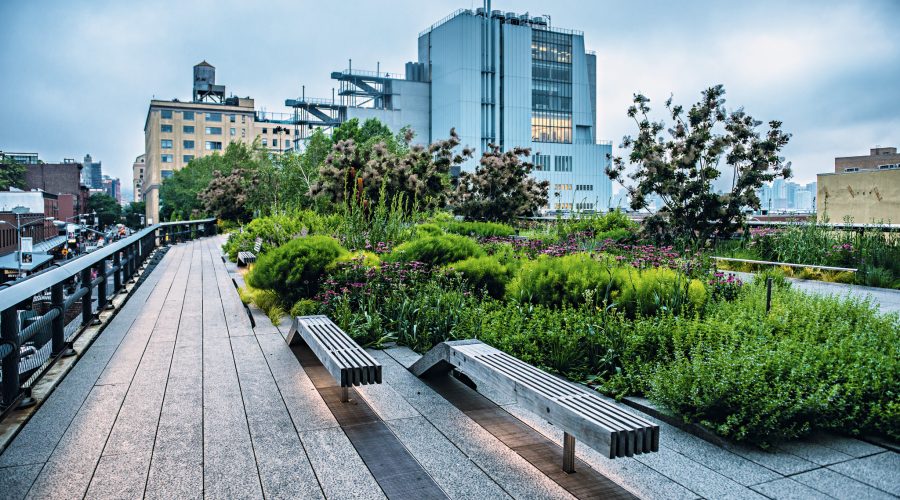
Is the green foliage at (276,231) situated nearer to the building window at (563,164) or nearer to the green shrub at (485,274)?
the green shrub at (485,274)

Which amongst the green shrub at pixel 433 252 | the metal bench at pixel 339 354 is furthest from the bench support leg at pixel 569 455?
the green shrub at pixel 433 252

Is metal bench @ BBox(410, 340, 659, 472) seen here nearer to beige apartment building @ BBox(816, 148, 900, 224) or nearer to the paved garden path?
the paved garden path

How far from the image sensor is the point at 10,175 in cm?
7025

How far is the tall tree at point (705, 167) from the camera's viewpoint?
42.9 feet

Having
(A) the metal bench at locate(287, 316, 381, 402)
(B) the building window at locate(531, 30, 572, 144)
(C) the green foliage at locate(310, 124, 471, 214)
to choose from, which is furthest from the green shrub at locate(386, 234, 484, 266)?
(B) the building window at locate(531, 30, 572, 144)

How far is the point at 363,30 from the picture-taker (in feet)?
440

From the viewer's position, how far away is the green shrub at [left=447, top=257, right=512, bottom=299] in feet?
25.0

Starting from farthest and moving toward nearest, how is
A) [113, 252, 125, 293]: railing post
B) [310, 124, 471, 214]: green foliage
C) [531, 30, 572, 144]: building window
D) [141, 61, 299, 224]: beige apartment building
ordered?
[141, 61, 299, 224]: beige apartment building → [531, 30, 572, 144]: building window → [310, 124, 471, 214]: green foliage → [113, 252, 125, 293]: railing post

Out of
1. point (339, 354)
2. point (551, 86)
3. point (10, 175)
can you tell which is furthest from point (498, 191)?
point (10, 175)

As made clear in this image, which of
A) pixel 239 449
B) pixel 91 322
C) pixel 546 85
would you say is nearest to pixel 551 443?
pixel 239 449

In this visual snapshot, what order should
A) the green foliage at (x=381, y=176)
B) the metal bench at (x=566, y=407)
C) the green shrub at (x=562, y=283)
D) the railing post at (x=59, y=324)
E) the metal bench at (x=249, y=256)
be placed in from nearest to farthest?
the metal bench at (x=566, y=407) < the railing post at (x=59, y=324) < the green shrub at (x=562, y=283) < the metal bench at (x=249, y=256) < the green foliage at (x=381, y=176)

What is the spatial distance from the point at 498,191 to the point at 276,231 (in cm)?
1041

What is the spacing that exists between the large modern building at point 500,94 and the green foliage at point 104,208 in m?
45.6

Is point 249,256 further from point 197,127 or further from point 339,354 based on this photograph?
point 197,127
